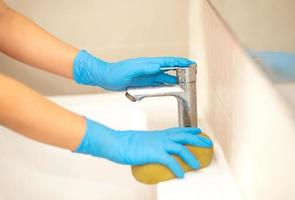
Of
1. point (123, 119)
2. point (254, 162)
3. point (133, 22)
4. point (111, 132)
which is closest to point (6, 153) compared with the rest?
point (123, 119)

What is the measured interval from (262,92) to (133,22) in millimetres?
672

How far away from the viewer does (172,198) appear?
634 mm

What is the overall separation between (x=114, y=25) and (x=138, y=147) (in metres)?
0.56

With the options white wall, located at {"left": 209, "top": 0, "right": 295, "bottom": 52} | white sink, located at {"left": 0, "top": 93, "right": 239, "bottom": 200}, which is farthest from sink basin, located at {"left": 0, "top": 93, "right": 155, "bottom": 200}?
white wall, located at {"left": 209, "top": 0, "right": 295, "bottom": 52}

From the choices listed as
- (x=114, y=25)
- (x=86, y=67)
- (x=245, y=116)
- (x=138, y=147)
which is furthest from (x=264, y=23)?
(x=114, y=25)

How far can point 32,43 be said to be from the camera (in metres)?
Result: 0.88

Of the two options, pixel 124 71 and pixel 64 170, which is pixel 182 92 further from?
pixel 64 170

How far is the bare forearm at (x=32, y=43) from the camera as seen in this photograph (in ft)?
2.87

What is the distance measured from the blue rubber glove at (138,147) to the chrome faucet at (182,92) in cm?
7

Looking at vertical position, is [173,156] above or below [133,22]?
below

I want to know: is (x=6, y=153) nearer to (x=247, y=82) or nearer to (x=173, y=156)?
(x=173, y=156)

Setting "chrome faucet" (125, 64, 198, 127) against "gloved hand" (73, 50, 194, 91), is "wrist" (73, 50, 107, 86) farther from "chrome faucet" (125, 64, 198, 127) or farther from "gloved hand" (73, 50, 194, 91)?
"chrome faucet" (125, 64, 198, 127)

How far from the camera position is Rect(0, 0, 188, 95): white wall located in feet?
3.70

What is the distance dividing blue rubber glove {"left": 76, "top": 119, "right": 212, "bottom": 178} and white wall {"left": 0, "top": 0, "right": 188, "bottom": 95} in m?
0.52
